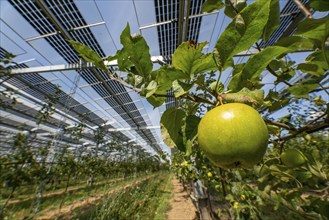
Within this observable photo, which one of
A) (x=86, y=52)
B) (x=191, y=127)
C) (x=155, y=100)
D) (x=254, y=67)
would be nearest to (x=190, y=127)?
(x=191, y=127)

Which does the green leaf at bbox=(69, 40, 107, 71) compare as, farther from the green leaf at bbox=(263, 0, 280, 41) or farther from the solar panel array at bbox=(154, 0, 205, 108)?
the solar panel array at bbox=(154, 0, 205, 108)

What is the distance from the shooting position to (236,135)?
42 cm

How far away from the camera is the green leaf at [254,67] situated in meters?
0.40

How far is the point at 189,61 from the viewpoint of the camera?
449mm

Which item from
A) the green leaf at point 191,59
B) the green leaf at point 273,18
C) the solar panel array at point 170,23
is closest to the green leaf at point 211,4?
the green leaf at point 273,18

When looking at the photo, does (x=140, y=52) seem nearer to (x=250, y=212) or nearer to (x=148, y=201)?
(x=250, y=212)

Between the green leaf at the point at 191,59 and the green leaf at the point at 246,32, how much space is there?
0.04 metres

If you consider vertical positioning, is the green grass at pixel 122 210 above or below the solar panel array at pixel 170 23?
below

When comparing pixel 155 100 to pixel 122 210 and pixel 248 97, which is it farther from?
pixel 122 210

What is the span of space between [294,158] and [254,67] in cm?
55

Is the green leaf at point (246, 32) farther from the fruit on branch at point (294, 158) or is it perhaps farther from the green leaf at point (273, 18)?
the fruit on branch at point (294, 158)

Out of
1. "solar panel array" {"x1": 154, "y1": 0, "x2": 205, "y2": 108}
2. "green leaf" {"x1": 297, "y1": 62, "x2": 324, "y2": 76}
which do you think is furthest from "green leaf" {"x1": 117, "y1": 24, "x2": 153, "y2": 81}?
"solar panel array" {"x1": 154, "y1": 0, "x2": 205, "y2": 108}

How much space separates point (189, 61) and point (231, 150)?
236 millimetres

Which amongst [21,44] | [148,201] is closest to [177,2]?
[21,44]
